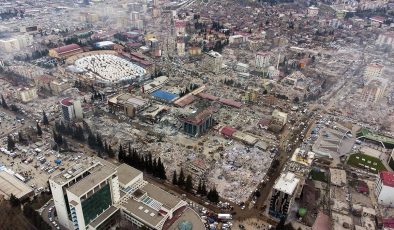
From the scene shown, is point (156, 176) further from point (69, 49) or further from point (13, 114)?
point (69, 49)

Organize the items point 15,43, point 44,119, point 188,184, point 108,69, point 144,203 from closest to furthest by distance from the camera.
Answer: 1. point 144,203
2. point 188,184
3. point 44,119
4. point 108,69
5. point 15,43

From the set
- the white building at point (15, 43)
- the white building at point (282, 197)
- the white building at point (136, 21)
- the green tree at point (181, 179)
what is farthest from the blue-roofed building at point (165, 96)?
the white building at point (136, 21)

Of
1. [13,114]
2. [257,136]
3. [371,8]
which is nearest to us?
[257,136]

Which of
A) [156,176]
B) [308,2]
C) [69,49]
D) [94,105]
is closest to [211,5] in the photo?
[308,2]

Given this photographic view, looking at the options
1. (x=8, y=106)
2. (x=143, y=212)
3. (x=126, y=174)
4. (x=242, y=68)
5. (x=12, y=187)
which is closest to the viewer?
(x=143, y=212)

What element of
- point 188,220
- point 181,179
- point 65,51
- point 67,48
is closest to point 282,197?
point 188,220

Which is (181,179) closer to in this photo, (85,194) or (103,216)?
(103,216)

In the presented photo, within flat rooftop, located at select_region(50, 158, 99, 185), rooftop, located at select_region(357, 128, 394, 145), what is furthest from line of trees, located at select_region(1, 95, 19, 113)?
rooftop, located at select_region(357, 128, 394, 145)

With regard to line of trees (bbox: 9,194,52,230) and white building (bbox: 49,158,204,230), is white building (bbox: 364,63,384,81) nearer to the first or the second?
white building (bbox: 49,158,204,230)
